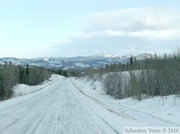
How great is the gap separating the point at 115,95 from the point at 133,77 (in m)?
5.78

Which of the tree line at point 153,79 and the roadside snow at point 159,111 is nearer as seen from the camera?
the roadside snow at point 159,111

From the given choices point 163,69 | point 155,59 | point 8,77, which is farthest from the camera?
point 8,77

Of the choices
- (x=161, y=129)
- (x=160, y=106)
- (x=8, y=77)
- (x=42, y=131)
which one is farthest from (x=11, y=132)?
(x=8, y=77)

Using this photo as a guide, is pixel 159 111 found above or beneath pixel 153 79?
beneath

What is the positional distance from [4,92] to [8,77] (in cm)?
874

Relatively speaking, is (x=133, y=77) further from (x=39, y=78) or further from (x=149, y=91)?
(x=39, y=78)

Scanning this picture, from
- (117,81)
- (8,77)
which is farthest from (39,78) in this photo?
(117,81)

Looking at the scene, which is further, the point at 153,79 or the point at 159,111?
the point at 153,79

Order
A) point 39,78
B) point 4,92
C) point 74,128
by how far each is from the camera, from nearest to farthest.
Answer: point 74,128
point 4,92
point 39,78

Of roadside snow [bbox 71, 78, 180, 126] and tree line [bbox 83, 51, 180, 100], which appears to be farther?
tree line [bbox 83, 51, 180, 100]

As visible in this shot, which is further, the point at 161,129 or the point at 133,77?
the point at 133,77

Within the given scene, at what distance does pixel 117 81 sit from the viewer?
42.8 m

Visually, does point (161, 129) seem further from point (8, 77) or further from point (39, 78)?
point (39, 78)

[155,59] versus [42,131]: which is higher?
[155,59]
